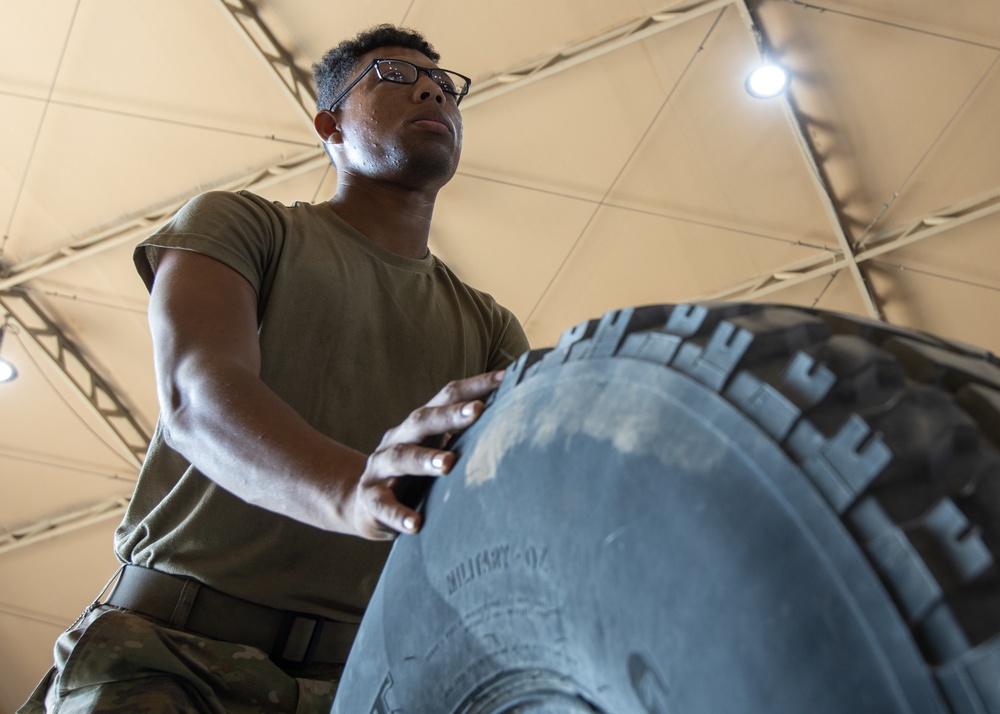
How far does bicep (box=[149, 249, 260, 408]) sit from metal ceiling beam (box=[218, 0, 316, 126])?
576 centimetres

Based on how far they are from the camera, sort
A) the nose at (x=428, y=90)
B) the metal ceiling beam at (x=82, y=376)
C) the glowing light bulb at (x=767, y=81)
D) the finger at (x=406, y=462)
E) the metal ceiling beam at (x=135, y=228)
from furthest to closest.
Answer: the metal ceiling beam at (x=82, y=376) → the metal ceiling beam at (x=135, y=228) → the glowing light bulb at (x=767, y=81) → the nose at (x=428, y=90) → the finger at (x=406, y=462)

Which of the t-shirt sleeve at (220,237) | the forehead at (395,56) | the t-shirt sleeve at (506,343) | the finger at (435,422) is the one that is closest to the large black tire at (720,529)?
the finger at (435,422)

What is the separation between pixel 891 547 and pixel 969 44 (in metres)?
6.81

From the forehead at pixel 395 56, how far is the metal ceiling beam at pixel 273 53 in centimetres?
484

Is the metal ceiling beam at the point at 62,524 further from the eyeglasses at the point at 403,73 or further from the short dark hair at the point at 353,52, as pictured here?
the eyeglasses at the point at 403,73

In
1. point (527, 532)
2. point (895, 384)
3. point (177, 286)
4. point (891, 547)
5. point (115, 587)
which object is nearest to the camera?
point (891, 547)

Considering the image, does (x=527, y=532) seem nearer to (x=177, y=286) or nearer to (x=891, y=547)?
(x=891, y=547)

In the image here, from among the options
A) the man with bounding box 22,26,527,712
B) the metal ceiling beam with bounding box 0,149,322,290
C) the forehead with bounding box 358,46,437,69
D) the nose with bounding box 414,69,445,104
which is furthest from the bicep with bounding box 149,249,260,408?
the metal ceiling beam with bounding box 0,149,322,290

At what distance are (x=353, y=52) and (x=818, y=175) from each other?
211 inches

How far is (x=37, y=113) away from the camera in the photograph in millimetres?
7281

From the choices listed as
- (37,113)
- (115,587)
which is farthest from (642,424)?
(37,113)

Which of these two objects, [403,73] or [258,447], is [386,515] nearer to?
[258,447]

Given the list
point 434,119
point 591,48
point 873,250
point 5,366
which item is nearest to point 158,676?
point 434,119

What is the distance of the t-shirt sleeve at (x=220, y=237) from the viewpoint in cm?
154
